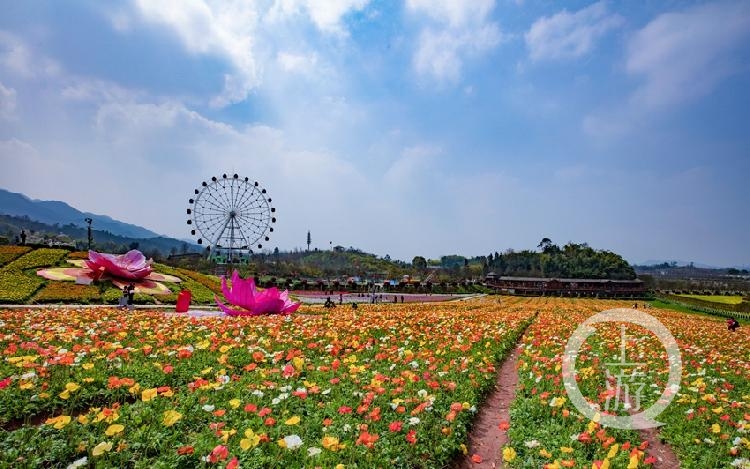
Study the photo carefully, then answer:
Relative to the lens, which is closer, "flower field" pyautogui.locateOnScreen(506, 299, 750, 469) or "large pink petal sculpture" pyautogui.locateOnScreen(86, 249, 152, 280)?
"flower field" pyautogui.locateOnScreen(506, 299, 750, 469)

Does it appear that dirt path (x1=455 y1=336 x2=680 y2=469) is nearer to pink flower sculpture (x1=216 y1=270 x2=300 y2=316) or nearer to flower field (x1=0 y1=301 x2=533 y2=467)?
flower field (x1=0 y1=301 x2=533 y2=467)

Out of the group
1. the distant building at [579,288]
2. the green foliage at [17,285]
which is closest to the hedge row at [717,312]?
the distant building at [579,288]

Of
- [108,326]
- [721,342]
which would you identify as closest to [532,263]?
[721,342]

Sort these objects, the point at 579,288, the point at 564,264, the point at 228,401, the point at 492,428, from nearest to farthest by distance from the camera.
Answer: the point at 228,401
the point at 492,428
the point at 579,288
the point at 564,264

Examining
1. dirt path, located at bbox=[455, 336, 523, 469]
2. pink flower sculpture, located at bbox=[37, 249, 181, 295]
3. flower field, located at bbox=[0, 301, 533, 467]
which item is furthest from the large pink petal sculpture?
dirt path, located at bbox=[455, 336, 523, 469]

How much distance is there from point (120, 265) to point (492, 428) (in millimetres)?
14157

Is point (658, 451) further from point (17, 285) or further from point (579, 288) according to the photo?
point (579, 288)

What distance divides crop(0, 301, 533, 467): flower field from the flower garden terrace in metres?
0.02

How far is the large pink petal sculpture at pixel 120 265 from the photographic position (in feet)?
47.6

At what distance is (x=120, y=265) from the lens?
1488cm

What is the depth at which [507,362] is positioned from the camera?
31.8 ft

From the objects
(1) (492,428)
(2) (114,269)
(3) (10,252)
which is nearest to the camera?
(1) (492,428)

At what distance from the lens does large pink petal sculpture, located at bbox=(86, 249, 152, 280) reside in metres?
14.5

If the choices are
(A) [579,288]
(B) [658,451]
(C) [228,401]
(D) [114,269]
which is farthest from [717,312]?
(C) [228,401]
